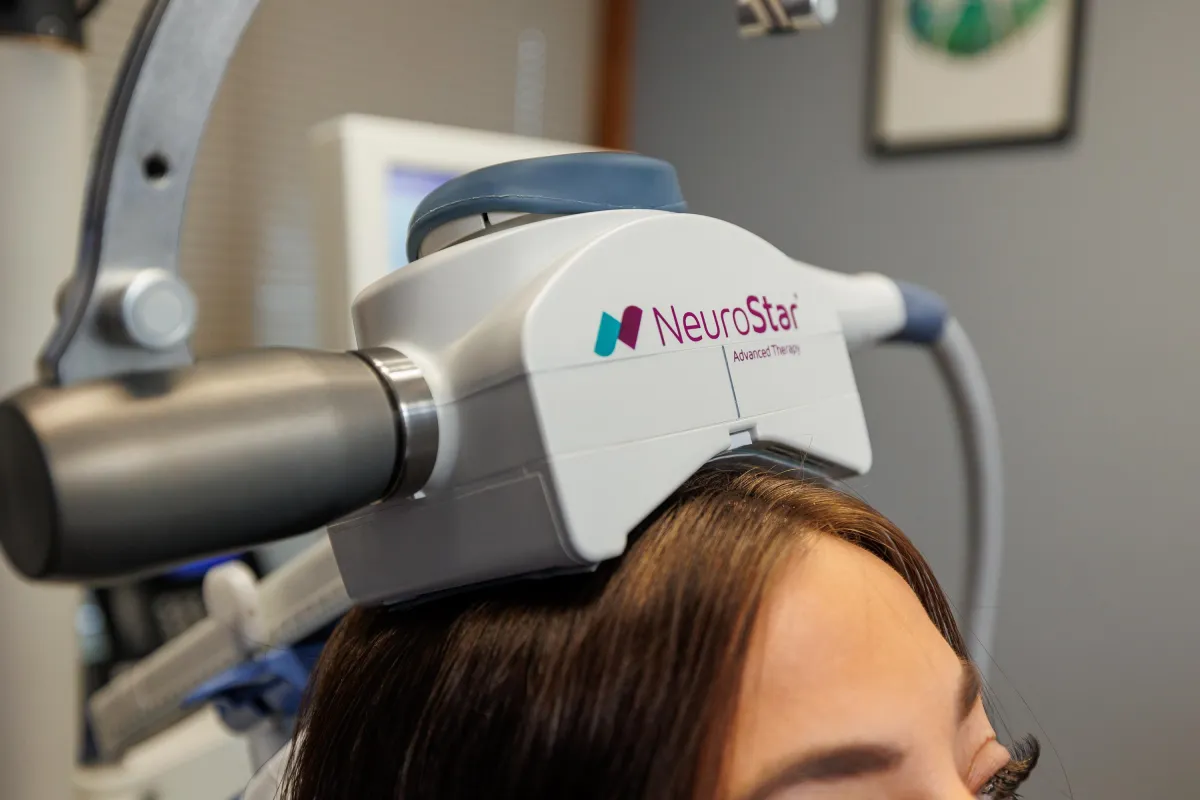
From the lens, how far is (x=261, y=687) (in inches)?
24.7

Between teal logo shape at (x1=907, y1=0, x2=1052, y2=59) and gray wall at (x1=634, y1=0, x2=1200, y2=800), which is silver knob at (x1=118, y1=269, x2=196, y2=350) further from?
teal logo shape at (x1=907, y1=0, x2=1052, y2=59)

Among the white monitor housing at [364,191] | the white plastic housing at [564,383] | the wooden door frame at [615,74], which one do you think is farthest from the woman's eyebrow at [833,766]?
the wooden door frame at [615,74]

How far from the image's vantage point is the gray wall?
1.40 meters

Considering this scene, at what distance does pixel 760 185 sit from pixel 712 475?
142cm

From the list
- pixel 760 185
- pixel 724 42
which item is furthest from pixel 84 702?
pixel 724 42

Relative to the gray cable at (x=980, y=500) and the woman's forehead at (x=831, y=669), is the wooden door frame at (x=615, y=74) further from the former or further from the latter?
the woman's forehead at (x=831, y=669)

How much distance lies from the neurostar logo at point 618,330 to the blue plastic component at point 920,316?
0.33 m

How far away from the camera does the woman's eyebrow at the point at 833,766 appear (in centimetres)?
38

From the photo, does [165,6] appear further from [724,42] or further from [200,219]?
[724,42]

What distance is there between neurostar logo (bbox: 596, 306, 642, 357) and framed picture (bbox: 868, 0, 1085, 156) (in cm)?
134

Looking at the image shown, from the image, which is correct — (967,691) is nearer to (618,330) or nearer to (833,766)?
(833,766)

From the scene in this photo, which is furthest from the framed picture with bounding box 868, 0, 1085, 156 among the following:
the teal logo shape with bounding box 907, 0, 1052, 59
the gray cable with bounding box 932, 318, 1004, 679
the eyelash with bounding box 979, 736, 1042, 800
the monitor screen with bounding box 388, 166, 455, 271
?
the eyelash with bounding box 979, 736, 1042, 800

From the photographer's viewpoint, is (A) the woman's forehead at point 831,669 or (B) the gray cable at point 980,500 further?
(B) the gray cable at point 980,500

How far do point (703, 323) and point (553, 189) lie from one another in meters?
0.08
